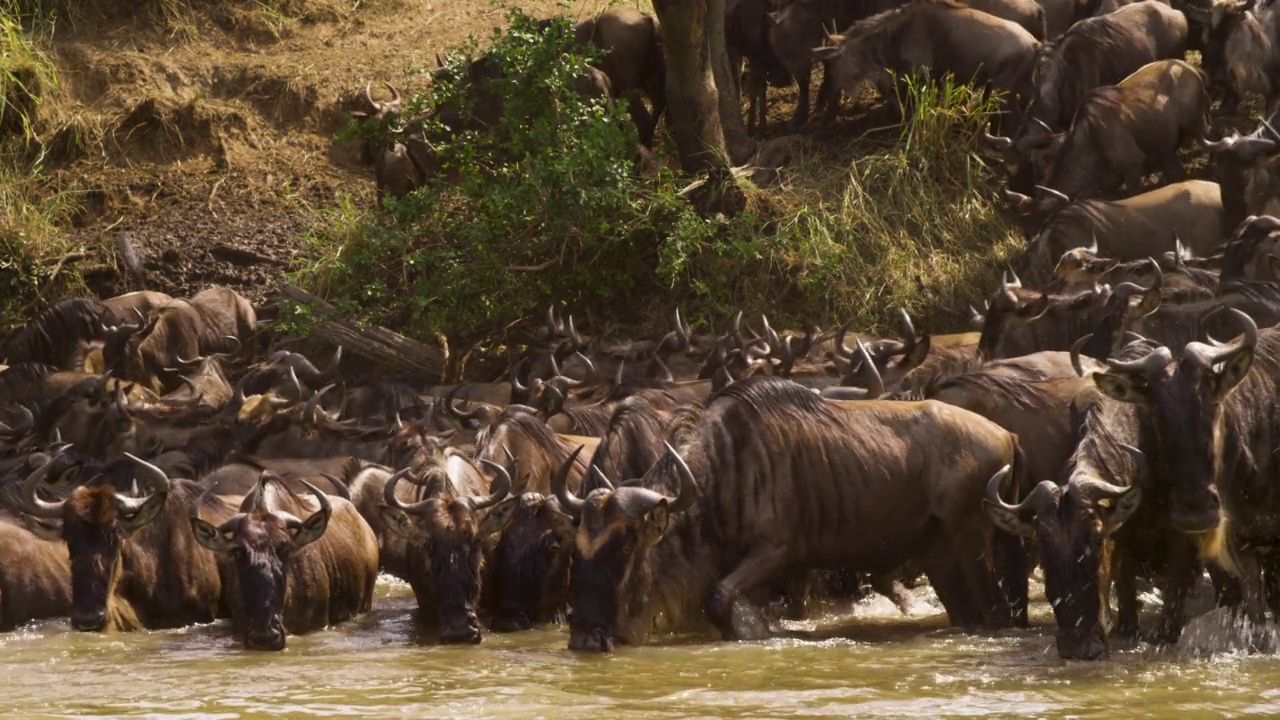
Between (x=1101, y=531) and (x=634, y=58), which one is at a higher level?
(x=634, y=58)

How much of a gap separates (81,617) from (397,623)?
1554 millimetres

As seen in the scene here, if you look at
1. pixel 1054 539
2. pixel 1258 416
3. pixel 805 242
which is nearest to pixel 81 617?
pixel 1054 539

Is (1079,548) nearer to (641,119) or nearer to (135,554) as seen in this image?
→ (135,554)

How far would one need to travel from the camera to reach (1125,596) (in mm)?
8133

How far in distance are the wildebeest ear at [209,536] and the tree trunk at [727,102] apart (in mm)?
7396

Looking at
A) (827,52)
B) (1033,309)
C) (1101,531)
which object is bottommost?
(1101,531)

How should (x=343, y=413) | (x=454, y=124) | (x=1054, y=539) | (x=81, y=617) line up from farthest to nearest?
(x=454, y=124) → (x=343, y=413) → (x=81, y=617) → (x=1054, y=539)

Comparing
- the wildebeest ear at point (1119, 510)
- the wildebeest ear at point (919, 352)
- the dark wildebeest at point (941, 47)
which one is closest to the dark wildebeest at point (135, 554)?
the wildebeest ear at point (1119, 510)

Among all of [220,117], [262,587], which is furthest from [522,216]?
[220,117]

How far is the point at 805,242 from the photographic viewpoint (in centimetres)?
1423

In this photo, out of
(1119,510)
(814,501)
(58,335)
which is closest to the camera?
(1119,510)

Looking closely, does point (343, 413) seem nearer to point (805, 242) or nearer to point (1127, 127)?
point (805, 242)

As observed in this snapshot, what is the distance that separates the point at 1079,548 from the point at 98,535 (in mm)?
4585

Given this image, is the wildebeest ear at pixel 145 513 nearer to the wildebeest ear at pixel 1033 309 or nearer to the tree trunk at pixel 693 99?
the wildebeest ear at pixel 1033 309
